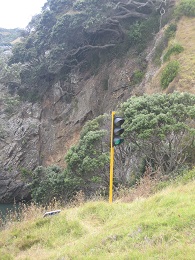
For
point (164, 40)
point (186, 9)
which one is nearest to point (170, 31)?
point (164, 40)

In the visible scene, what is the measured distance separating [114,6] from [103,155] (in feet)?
48.7

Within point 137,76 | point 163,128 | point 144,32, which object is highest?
point 144,32

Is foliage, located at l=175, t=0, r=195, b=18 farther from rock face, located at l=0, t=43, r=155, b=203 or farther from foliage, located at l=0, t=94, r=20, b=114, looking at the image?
foliage, located at l=0, t=94, r=20, b=114

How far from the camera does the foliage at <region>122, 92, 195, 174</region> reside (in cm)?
1252

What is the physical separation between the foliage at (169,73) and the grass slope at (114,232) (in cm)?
1244

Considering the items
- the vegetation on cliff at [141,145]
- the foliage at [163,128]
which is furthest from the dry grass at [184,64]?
the vegetation on cliff at [141,145]

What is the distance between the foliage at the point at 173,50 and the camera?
832 inches

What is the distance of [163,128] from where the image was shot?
40.9ft

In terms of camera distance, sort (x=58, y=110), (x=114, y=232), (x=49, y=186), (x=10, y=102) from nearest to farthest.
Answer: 1. (x=114, y=232)
2. (x=49, y=186)
3. (x=10, y=102)
4. (x=58, y=110)

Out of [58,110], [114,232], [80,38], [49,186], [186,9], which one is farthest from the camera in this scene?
[58,110]

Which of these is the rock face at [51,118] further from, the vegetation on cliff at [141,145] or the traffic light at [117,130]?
the traffic light at [117,130]

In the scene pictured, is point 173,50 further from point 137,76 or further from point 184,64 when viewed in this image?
point 137,76

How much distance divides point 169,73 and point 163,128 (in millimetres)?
7855

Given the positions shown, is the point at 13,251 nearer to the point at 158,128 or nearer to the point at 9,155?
the point at 158,128
